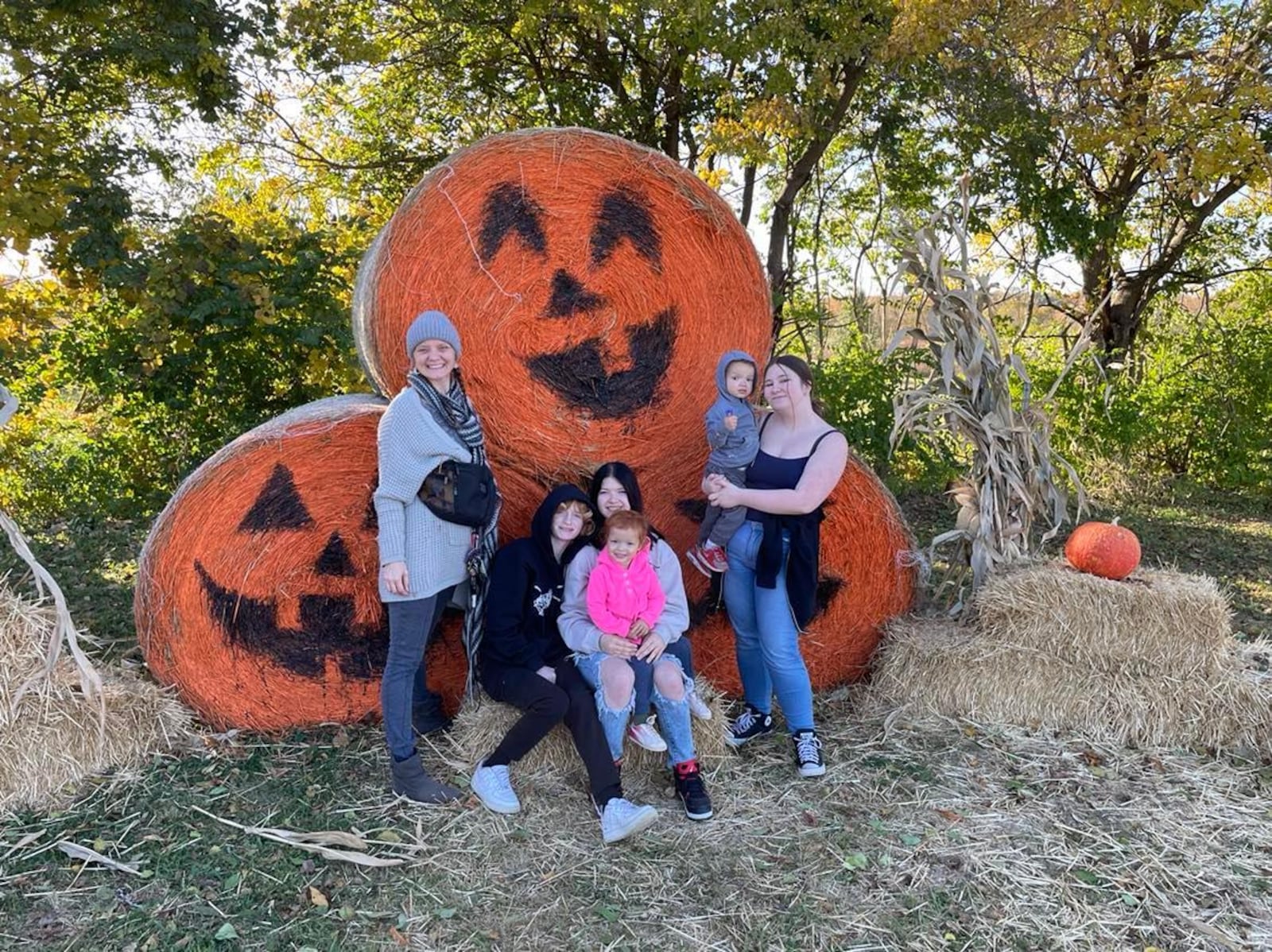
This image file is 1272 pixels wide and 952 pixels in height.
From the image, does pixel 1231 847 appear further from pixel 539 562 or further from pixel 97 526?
pixel 97 526

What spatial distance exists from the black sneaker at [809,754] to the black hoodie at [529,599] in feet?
3.02

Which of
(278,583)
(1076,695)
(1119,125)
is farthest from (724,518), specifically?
(1119,125)

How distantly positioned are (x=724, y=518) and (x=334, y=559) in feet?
4.90

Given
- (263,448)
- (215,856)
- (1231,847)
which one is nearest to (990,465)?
(1231,847)

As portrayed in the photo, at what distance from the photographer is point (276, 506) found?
3430mm

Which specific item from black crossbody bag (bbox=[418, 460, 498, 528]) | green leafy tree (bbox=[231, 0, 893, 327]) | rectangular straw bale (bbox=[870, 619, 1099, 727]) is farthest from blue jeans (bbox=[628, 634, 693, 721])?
green leafy tree (bbox=[231, 0, 893, 327])

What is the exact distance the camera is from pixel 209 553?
3.36m

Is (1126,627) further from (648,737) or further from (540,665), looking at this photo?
(540,665)

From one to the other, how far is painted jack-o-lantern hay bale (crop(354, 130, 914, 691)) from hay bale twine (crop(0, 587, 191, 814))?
57.0 inches

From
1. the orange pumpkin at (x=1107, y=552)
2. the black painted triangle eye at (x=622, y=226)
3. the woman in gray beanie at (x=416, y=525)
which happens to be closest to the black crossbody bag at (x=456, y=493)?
the woman in gray beanie at (x=416, y=525)

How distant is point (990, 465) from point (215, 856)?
10.9ft

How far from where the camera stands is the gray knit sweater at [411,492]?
302 cm

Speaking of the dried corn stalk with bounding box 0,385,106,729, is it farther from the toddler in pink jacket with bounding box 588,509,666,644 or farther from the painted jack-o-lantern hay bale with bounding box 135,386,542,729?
the toddler in pink jacket with bounding box 588,509,666,644

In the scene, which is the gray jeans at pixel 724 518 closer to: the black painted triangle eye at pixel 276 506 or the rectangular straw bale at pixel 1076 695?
the rectangular straw bale at pixel 1076 695
